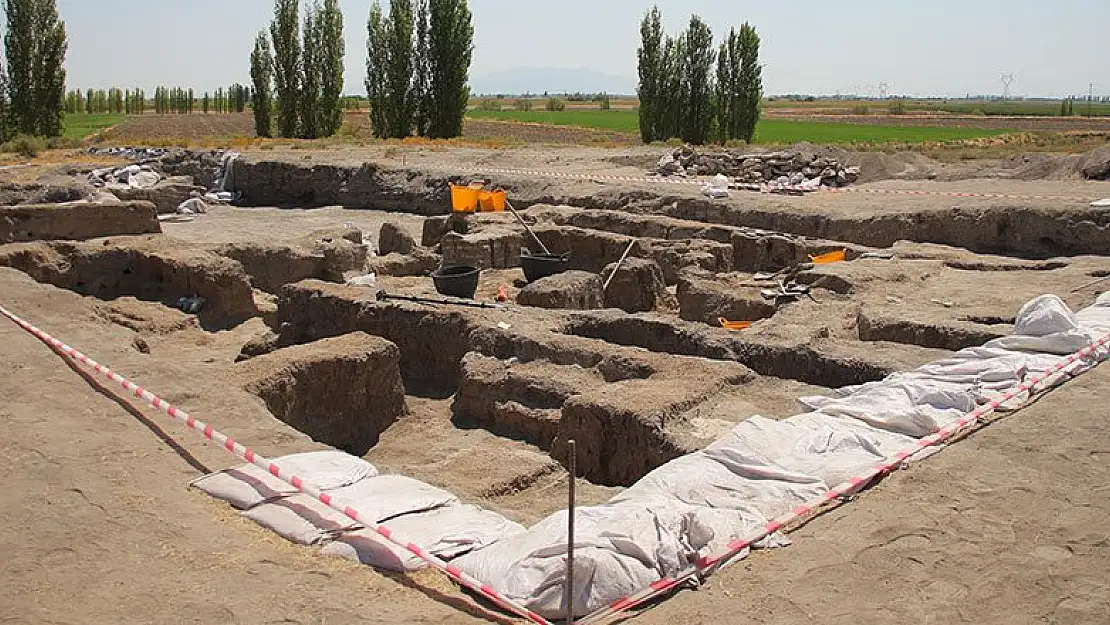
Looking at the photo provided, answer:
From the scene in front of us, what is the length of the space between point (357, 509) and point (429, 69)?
124 ft

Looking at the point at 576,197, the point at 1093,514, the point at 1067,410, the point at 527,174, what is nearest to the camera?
the point at 1093,514

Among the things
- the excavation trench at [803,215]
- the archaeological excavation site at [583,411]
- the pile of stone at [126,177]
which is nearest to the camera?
the archaeological excavation site at [583,411]

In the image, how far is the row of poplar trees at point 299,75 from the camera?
40312 mm

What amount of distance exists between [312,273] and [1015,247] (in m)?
10.8

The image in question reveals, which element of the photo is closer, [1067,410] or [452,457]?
[1067,410]

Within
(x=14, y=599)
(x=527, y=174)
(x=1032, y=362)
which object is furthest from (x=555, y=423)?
(x=527, y=174)

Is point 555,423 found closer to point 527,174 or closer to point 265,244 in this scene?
point 265,244

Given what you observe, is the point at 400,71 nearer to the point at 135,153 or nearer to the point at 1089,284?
the point at 135,153

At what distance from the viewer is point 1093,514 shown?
4.67m

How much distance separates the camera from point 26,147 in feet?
103

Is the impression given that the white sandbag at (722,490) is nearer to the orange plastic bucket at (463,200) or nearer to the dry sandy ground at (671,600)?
the dry sandy ground at (671,600)

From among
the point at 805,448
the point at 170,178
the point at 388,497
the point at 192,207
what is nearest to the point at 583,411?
the point at 805,448

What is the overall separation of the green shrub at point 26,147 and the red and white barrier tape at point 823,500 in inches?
1240

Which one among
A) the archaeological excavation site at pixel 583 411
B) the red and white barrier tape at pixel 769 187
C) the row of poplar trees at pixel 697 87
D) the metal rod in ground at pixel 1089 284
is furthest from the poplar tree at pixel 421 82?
the metal rod in ground at pixel 1089 284
